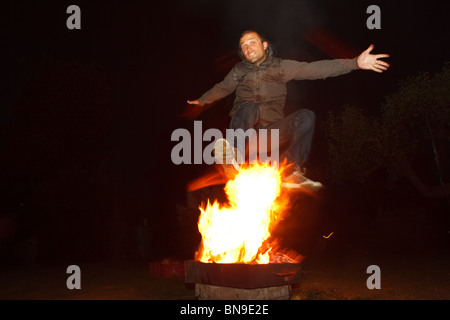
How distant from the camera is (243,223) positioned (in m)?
7.41

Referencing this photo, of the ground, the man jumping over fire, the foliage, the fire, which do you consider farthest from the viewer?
the foliage

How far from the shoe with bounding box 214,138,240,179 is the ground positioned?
288cm

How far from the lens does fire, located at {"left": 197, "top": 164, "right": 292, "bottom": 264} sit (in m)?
7.01

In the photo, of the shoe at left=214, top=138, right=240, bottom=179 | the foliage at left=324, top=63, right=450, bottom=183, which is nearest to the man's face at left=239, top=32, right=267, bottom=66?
the shoe at left=214, top=138, right=240, bottom=179

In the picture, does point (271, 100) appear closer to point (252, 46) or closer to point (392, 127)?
point (252, 46)

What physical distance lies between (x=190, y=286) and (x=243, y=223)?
1555mm

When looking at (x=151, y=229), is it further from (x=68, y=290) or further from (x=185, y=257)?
(x=68, y=290)

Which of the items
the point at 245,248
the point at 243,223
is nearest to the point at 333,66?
the point at 243,223

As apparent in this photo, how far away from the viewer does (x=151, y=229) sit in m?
19.9

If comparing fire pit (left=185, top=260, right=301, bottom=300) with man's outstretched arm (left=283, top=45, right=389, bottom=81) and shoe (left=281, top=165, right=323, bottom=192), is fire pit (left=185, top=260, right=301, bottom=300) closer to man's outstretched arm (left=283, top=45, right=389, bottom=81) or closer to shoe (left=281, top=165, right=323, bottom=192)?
shoe (left=281, top=165, right=323, bottom=192)

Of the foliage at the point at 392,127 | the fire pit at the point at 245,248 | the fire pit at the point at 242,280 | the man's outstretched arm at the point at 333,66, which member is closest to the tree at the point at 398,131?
the foliage at the point at 392,127

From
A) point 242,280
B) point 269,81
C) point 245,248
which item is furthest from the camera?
point 245,248
